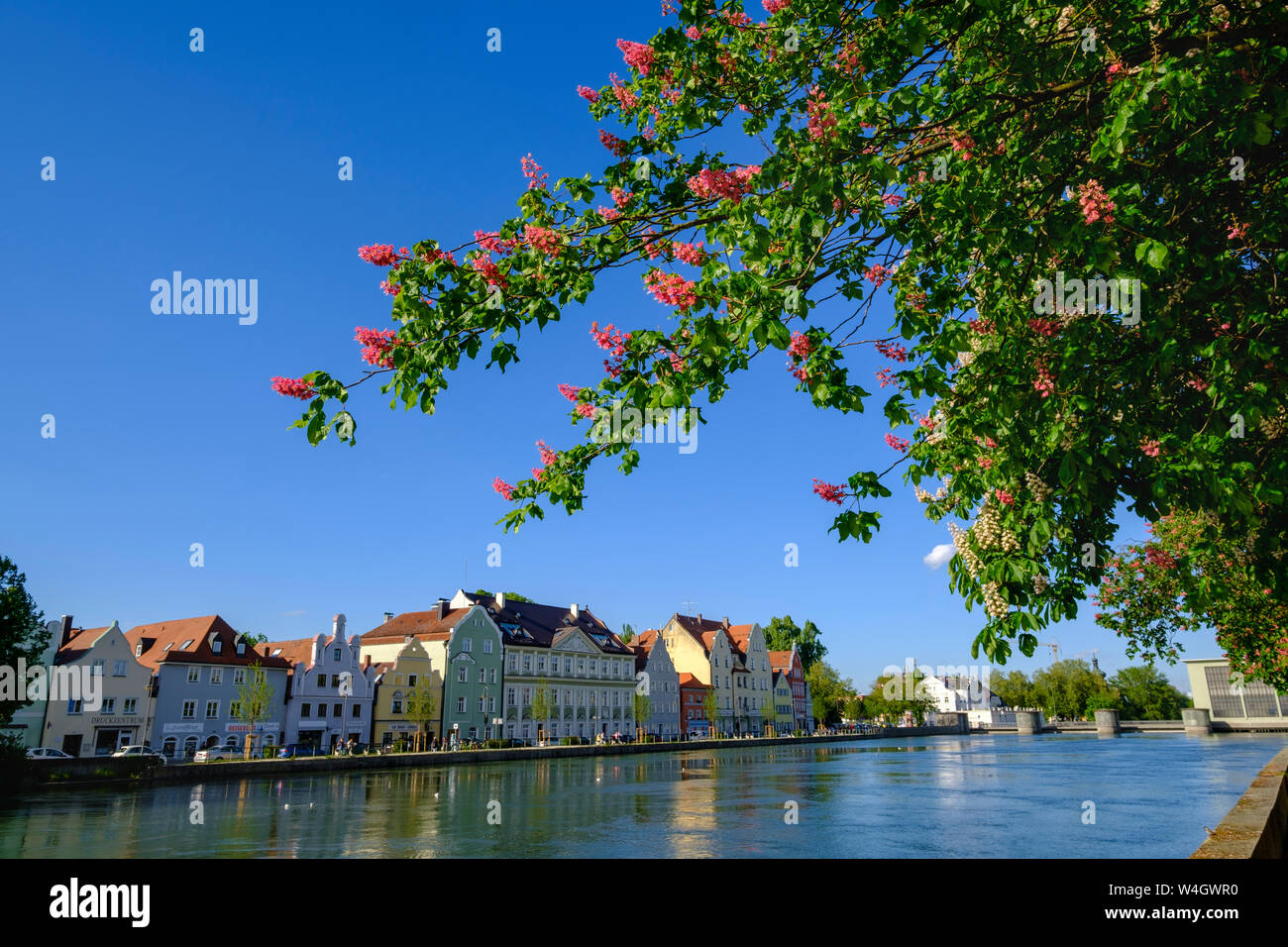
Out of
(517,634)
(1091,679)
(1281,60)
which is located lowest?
(1091,679)

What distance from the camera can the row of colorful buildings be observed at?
58188mm

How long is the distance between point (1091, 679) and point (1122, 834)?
497 feet

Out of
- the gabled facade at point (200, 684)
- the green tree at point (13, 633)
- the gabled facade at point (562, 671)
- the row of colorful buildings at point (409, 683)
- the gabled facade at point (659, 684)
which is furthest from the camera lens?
the gabled facade at point (659, 684)

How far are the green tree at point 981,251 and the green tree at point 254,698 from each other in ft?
203

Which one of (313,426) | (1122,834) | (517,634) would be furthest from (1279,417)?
(517,634)

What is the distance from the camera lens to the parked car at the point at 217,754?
173 ft

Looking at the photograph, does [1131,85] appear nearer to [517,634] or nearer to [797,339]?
[797,339]

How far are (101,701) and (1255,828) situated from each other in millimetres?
67643

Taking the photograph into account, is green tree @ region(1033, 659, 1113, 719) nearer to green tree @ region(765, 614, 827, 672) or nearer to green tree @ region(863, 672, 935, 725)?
green tree @ region(863, 672, 935, 725)

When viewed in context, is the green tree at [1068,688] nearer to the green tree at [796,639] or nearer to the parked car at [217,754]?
the green tree at [796,639]

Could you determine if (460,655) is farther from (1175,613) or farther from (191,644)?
(1175,613)

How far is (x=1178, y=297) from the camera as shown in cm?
735

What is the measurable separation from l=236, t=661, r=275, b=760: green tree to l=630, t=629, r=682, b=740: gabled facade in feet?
154

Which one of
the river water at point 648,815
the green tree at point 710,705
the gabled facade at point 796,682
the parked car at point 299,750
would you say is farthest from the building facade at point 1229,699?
the parked car at point 299,750
